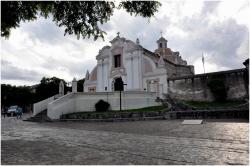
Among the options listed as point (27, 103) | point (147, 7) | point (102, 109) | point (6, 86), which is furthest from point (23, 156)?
point (6, 86)

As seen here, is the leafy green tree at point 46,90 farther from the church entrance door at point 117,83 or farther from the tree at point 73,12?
the tree at point 73,12

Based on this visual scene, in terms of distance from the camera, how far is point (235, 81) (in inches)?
1017

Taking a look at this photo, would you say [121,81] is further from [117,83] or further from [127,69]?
[127,69]

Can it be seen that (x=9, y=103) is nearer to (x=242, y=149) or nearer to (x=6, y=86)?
(x=6, y=86)

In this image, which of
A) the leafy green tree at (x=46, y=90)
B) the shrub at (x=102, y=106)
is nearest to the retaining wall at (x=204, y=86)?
the shrub at (x=102, y=106)

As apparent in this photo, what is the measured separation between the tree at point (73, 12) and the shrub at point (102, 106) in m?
20.0

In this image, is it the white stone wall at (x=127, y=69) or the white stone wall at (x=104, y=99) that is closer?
the white stone wall at (x=104, y=99)

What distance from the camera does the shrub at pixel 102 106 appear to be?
2667 cm

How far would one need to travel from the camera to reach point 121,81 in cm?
3581

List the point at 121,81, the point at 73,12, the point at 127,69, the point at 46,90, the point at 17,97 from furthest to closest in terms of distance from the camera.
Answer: the point at 46,90 < the point at 17,97 < the point at 121,81 < the point at 127,69 < the point at 73,12

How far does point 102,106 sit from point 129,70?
10.2m

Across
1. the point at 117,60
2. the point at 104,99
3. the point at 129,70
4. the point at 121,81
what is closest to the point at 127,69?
the point at 129,70

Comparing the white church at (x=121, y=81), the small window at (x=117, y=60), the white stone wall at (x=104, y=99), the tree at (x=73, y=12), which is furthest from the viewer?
the small window at (x=117, y=60)

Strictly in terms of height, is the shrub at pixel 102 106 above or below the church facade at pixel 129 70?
below
